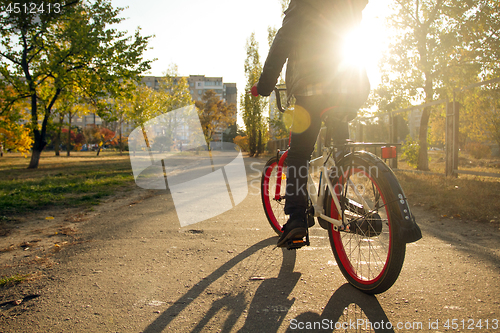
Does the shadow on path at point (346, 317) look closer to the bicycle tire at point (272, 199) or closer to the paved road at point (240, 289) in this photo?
the paved road at point (240, 289)

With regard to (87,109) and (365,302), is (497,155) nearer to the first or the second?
(365,302)

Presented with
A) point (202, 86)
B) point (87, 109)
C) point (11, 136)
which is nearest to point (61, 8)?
point (87, 109)

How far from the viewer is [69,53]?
1462 cm

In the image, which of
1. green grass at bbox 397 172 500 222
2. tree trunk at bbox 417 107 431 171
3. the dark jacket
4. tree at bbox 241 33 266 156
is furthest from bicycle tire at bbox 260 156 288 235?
tree at bbox 241 33 266 156

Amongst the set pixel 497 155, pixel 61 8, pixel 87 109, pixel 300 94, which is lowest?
pixel 497 155

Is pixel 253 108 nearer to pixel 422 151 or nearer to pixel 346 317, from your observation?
pixel 422 151

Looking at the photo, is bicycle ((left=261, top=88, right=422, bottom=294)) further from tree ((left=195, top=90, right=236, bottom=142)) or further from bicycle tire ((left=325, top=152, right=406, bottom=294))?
tree ((left=195, top=90, right=236, bottom=142))

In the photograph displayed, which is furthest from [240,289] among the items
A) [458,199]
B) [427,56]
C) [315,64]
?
[427,56]

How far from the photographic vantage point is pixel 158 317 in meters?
1.78

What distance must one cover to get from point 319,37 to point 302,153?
842 millimetres

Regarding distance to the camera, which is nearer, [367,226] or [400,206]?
[400,206]

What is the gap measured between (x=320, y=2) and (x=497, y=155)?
283 inches

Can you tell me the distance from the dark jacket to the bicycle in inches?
10.4

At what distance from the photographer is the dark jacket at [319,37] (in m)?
2.22
